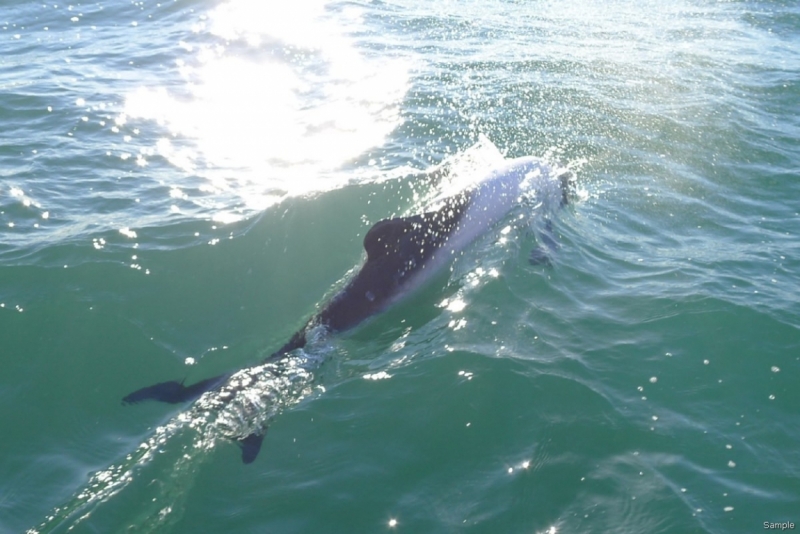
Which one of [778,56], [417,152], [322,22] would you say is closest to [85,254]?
[417,152]

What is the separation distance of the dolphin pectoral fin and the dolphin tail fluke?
98 centimetres

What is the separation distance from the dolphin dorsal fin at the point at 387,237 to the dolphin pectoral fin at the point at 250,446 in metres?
3.03

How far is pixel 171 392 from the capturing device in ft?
24.6

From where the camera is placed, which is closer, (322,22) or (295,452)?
(295,452)

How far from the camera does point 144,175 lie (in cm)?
1228

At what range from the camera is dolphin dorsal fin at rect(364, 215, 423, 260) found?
29.3 feet

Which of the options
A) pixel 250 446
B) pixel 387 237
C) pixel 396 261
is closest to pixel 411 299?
pixel 396 261

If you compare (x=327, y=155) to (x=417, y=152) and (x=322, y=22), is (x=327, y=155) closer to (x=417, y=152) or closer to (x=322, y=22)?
(x=417, y=152)

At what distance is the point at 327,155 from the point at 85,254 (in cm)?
513

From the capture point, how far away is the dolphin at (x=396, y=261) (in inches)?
292

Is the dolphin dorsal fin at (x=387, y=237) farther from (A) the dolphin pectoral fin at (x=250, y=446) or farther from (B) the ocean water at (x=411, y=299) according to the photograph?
(A) the dolphin pectoral fin at (x=250, y=446)

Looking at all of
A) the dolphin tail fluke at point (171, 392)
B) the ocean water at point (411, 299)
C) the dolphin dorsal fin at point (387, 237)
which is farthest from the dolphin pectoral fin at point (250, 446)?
the dolphin dorsal fin at point (387, 237)

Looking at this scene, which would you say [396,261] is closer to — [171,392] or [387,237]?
[387,237]

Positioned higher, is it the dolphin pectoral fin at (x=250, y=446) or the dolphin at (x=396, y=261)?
the dolphin at (x=396, y=261)
